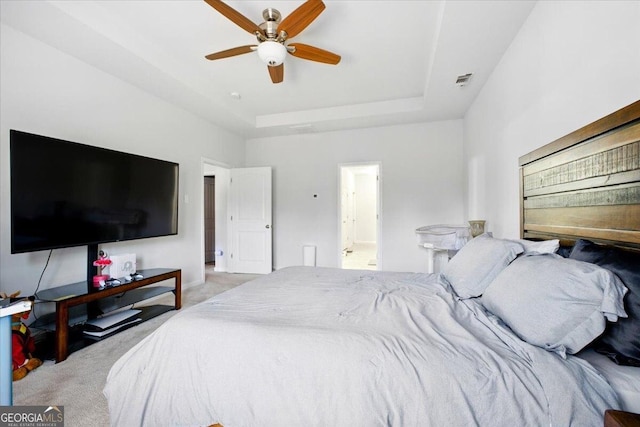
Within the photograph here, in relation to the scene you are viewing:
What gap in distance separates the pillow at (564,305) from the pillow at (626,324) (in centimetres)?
3

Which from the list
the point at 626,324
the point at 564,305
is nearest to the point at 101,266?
the point at 564,305

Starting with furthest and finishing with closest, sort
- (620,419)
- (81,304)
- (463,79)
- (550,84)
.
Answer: (463,79), (81,304), (550,84), (620,419)

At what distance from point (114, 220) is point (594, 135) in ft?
11.9

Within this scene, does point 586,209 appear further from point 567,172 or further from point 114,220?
point 114,220

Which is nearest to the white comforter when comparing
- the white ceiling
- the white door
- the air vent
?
the white ceiling

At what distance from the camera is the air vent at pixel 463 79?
289 cm

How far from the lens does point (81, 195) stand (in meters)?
2.38

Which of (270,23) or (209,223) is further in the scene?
(209,223)

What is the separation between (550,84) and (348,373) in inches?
82.6

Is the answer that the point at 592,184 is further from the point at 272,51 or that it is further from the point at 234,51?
the point at 234,51

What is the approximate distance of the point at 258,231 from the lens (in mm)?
5070

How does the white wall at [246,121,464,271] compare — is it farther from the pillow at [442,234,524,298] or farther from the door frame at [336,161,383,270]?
the pillow at [442,234,524,298]

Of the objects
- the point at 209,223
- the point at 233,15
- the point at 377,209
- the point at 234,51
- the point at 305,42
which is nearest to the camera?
the point at 233,15

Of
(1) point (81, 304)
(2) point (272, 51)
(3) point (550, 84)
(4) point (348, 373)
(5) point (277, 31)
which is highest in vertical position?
(5) point (277, 31)
